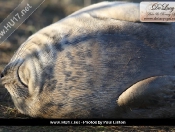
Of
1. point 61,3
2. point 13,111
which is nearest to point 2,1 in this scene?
point 61,3

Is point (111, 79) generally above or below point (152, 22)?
below

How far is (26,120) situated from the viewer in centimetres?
369

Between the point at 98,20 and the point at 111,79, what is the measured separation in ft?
1.64

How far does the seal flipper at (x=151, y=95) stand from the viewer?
343 centimetres

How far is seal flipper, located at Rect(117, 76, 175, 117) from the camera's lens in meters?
3.43

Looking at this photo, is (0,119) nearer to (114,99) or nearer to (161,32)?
(114,99)

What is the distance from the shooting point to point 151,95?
3.44m
